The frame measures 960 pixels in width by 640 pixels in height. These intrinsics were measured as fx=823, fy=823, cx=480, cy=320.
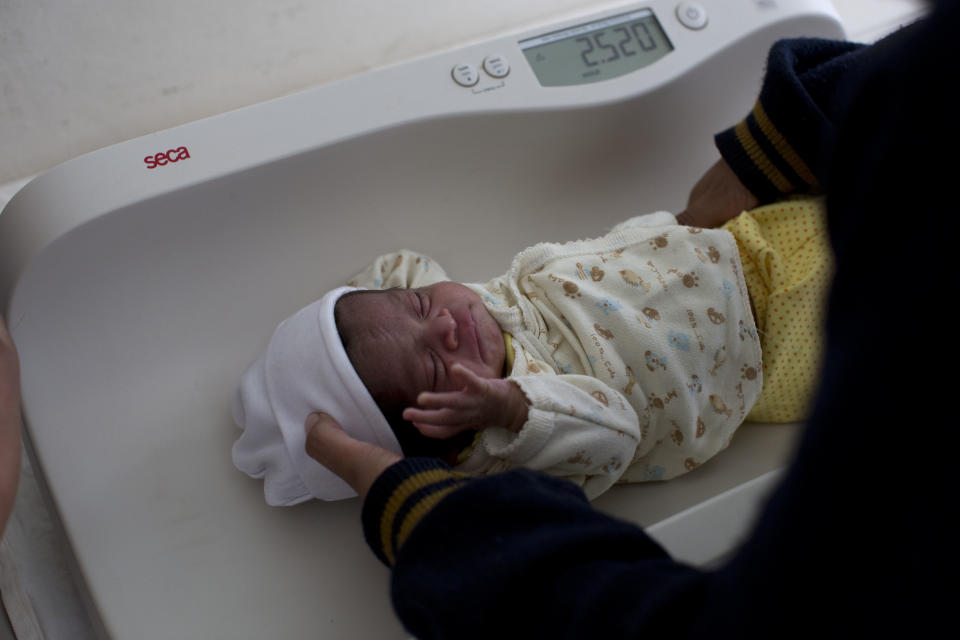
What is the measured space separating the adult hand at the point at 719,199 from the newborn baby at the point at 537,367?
74 mm

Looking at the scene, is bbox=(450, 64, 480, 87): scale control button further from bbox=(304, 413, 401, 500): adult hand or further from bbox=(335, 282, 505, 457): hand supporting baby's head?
bbox=(304, 413, 401, 500): adult hand

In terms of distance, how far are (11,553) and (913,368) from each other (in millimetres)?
815

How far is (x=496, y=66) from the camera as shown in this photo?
32.5 inches

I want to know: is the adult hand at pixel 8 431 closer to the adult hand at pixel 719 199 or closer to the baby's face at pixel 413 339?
the baby's face at pixel 413 339

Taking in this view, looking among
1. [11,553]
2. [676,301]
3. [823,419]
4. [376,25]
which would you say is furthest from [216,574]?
[376,25]

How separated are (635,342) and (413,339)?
20 centimetres

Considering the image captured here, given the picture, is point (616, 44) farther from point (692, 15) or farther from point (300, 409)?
point (300, 409)

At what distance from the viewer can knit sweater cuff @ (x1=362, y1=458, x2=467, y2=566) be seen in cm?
49

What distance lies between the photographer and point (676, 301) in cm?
76

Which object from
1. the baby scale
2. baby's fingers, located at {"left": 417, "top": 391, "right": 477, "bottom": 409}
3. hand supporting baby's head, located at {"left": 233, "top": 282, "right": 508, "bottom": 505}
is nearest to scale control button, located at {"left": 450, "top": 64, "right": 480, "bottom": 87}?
the baby scale

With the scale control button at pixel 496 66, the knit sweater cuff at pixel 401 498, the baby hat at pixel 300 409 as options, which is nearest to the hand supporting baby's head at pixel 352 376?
the baby hat at pixel 300 409

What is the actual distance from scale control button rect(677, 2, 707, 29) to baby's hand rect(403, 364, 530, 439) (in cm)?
47

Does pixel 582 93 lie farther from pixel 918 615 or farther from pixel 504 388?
pixel 918 615

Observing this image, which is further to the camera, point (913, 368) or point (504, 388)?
point (504, 388)
